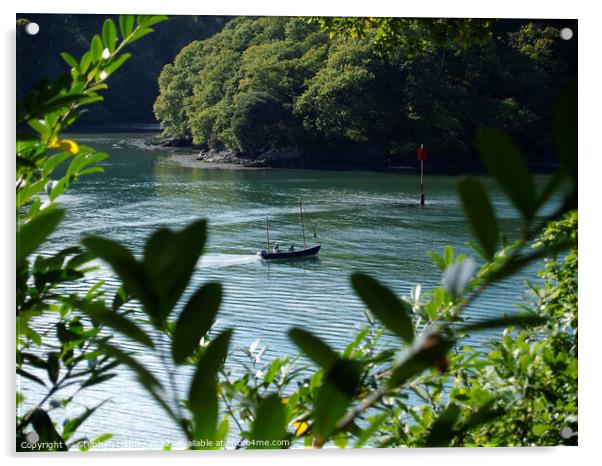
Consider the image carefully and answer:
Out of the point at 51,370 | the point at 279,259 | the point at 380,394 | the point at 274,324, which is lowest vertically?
the point at 274,324

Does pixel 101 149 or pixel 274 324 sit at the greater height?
pixel 101 149

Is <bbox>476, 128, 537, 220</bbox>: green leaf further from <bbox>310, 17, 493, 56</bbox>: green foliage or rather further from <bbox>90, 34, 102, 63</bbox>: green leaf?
<bbox>310, 17, 493, 56</bbox>: green foliage

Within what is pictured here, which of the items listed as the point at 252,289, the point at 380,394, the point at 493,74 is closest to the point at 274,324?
the point at 252,289

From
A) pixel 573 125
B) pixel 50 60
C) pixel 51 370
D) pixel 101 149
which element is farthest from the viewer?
pixel 101 149

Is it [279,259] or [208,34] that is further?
[279,259]

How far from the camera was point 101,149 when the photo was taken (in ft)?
10.3

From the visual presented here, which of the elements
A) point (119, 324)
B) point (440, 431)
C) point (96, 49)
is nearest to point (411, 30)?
point (96, 49)

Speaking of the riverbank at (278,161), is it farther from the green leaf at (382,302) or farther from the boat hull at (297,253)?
the green leaf at (382,302)

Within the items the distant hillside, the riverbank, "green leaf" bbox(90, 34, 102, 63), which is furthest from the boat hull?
"green leaf" bbox(90, 34, 102, 63)

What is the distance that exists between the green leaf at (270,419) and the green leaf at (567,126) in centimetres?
10

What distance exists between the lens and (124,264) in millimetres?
187

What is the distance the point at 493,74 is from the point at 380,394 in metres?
3.37

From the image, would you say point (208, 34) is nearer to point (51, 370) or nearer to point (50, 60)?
point (50, 60)
